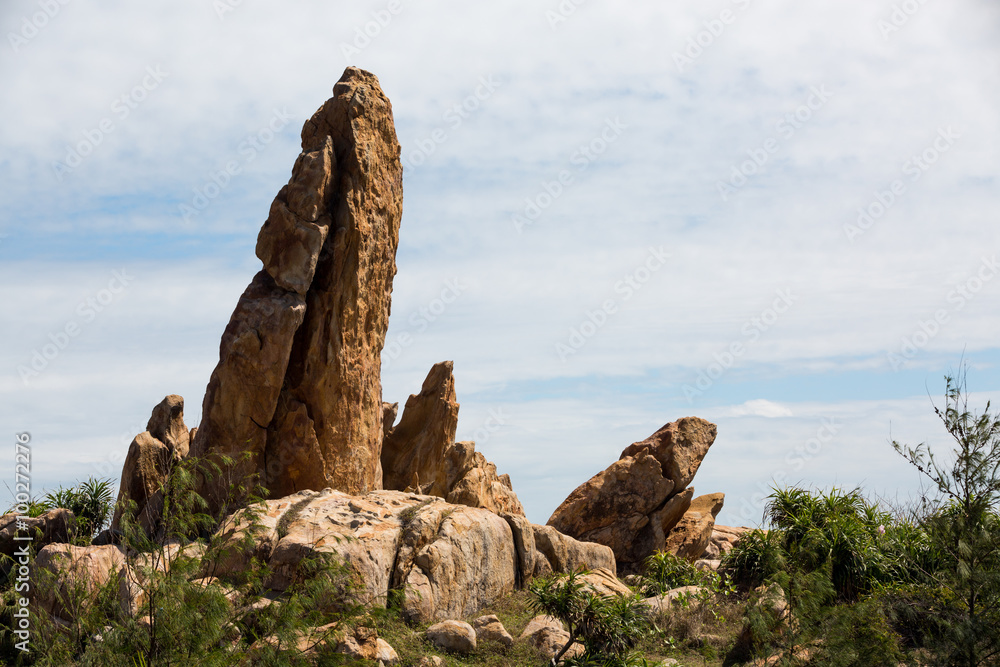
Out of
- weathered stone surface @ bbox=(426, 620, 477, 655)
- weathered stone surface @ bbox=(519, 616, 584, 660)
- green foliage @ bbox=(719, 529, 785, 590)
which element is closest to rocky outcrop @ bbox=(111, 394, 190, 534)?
weathered stone surface @ bbox=(426, 620, 477, 655)

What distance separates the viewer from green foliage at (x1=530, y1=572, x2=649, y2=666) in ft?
45.3

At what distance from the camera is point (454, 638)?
1460 centimetres

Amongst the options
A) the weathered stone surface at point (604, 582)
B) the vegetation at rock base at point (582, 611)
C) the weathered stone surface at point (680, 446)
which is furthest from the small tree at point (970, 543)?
the weathered stone surface at point (680, 446)

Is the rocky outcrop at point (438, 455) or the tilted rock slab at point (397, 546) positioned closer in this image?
the tilted rock slab at point (397, 546)

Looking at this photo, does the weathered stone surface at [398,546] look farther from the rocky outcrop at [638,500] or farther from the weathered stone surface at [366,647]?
the rocky outcrop at [638,500]

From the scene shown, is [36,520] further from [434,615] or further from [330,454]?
[434,615]

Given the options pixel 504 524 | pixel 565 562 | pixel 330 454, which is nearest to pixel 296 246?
pixel 330 454

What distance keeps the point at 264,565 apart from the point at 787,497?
12949mm

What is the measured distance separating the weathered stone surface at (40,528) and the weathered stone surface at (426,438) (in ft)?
29.3

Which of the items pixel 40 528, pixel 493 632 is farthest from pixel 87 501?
pixel 493 632

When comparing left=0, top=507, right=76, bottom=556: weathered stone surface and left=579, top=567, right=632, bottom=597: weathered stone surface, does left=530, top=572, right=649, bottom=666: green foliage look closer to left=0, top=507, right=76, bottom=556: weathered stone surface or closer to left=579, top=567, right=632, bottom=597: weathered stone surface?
left=579, top=567, right=632, bottom=597: weathered stone surface

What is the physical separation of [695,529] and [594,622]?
13.7 meters

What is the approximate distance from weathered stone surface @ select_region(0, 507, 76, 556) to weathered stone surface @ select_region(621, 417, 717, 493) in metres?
16.3

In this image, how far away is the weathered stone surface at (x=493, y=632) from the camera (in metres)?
15.1
